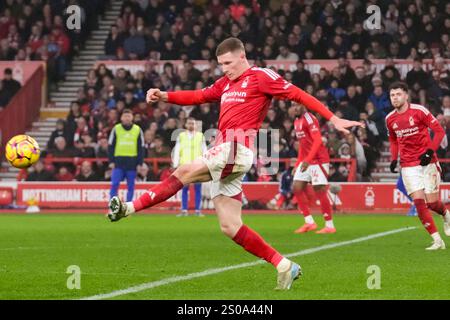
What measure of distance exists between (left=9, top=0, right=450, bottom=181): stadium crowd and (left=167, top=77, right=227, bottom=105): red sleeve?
15.1 m

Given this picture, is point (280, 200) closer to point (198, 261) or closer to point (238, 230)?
point (198, 261)

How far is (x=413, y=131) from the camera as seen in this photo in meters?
13.5

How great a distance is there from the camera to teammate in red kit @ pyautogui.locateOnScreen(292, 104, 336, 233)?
1666 centimetres

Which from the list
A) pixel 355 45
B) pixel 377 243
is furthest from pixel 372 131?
pixel 377 243

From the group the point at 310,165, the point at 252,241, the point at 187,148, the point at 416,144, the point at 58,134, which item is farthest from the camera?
the point at 58,134

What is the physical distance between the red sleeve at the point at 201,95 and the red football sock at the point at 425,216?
5.01 m

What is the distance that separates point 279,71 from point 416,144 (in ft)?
41.9

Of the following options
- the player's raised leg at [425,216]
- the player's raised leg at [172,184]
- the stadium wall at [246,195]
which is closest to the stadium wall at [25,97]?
the stadium wall at [246,195]

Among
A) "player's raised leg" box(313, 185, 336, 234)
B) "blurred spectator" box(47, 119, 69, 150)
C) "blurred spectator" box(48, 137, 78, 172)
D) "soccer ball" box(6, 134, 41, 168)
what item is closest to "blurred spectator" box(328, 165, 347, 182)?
"blurred spectator" box(48, 137, 78, 172)

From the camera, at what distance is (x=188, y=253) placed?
12.3 metres

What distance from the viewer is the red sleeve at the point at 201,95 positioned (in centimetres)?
924

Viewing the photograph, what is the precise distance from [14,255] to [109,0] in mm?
22004

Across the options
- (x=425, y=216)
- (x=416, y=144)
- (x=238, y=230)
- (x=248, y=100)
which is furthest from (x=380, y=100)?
(x=238, y=230)

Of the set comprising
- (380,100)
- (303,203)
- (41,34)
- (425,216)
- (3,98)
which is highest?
(41,34)
